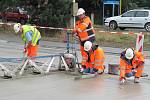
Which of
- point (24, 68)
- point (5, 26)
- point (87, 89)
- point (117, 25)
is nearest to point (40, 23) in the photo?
point (5, 26)

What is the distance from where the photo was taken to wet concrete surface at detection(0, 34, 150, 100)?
9.35 m

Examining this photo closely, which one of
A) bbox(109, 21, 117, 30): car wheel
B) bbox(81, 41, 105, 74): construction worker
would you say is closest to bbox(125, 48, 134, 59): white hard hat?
bbox(81, 41, 105, 74): construction worker

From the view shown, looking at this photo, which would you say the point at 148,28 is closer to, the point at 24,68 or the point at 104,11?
the point at 104,11

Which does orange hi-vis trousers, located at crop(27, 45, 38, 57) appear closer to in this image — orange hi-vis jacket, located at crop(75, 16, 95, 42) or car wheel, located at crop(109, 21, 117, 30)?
orange hi-vis jacket, located at crop(75, 16, 95, 42)

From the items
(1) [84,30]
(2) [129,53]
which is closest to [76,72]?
(1) [84,30]

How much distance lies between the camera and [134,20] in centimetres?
3166

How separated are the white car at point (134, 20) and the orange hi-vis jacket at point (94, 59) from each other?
1922 cm

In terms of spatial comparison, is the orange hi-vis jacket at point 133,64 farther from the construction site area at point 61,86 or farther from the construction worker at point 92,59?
the construction worker at point 92,59

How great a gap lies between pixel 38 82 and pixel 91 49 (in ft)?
6.38

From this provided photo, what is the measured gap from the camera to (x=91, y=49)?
1224 cm

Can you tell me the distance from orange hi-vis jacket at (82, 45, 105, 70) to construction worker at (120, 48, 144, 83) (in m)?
1.00

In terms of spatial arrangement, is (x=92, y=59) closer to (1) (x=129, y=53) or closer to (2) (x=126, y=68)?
(2) (x=126, y=68)

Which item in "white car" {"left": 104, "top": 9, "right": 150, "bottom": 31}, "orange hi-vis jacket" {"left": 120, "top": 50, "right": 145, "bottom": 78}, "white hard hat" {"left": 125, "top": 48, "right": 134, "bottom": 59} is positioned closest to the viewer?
"white hard hat" {"left": 125, "top": 48, "right": 134, "bottom": 59}

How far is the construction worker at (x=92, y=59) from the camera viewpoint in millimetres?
12125
